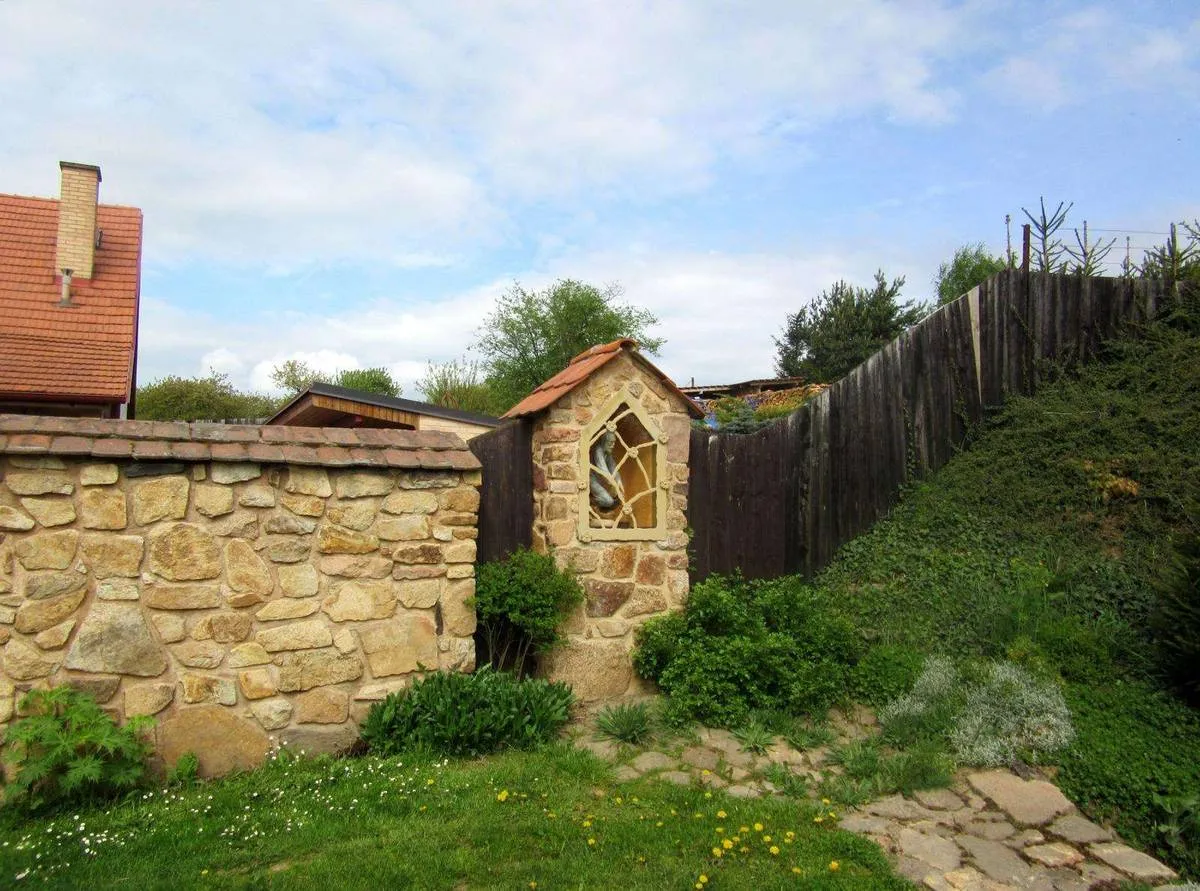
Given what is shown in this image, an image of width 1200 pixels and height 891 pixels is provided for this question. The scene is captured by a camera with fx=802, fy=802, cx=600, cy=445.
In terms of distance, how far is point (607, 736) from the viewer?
508cm

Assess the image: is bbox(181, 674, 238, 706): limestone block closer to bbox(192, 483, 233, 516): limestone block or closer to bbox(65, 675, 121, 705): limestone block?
bbox(65, 675, 121, 705): limestone block

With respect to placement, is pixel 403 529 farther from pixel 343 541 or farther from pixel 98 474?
pixel 98 474

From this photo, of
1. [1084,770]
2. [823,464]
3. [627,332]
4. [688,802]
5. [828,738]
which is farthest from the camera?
[627,332]

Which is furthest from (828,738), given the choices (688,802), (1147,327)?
(1147,327)

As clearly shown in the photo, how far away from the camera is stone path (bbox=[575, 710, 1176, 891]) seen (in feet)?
12.0

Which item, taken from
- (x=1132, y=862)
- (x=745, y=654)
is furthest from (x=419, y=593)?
(x=1132, y=862)

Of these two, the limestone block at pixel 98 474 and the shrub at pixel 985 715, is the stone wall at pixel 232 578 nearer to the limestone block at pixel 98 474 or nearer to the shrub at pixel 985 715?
the limestone block at pixel 98 474

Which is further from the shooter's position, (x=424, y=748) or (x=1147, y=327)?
(x=1147, y=327)

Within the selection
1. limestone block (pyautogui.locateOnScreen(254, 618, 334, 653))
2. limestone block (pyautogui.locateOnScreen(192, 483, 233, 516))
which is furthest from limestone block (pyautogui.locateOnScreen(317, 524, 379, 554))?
limestone block (pyautogui.locateOnScreen(192, 483, 233, 516))

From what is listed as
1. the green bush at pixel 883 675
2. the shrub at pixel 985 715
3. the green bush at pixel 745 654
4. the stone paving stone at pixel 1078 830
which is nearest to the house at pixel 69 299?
the green bush at pixel 745 654

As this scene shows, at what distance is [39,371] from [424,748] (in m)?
8.68

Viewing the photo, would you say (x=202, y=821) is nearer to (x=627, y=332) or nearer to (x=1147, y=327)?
(x=1147, y=327)

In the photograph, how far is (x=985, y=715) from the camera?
4984mm

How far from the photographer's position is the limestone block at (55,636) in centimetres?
416
